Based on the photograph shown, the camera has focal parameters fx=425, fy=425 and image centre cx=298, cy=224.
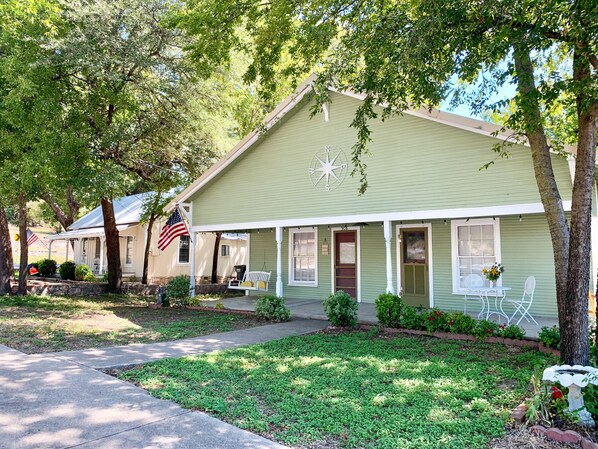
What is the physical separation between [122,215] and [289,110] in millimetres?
16215

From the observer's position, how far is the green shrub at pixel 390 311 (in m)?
8.88

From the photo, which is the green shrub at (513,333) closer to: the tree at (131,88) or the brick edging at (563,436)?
the brick edging at (563,436)

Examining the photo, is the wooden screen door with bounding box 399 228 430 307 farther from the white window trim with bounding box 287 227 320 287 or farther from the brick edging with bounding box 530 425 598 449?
the brick edging with bounding box 530 425 598 449

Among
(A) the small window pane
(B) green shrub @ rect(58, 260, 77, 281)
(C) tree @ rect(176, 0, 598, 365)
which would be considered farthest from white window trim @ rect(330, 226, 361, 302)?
(B) green shrub @ rect(58, 260, 77, 281)

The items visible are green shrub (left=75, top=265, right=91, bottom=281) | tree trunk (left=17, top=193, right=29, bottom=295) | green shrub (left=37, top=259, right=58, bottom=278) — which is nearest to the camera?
tree trunk (left=17, top=193, right=29, bottom=295)

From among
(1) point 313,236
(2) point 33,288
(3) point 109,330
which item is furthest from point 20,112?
(1) point 313,236

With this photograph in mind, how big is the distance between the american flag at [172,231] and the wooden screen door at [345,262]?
17.0ft

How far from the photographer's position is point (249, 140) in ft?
42.6

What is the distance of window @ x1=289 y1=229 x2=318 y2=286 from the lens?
45.6 feet

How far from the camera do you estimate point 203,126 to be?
14.4 m

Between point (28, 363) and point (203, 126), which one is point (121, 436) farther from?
point (203, 126)

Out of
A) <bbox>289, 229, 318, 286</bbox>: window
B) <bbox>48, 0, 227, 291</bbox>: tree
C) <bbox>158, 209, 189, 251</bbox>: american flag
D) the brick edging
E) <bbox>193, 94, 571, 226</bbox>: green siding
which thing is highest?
<bbox>48, 0, 227, 291</bbox>: tree

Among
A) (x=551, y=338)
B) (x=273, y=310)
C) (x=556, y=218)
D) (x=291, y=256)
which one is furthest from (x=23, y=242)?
(x=556, y=218)

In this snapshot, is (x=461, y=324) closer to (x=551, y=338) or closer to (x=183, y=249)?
(x=551, y=338)
